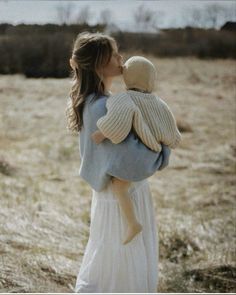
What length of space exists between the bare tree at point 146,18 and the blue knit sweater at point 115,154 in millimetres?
3193

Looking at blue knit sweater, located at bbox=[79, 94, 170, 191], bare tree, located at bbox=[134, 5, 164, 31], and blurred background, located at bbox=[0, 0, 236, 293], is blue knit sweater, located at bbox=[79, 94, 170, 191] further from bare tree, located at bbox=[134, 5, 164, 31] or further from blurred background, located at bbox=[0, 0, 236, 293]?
bare tree, located at bbox=[134, 5, 164, 31]

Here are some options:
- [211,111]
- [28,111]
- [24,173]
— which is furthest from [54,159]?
[211,111]

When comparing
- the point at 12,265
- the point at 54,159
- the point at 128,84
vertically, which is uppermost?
the point at 128,84

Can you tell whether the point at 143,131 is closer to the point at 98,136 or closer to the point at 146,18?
the point at 98,136

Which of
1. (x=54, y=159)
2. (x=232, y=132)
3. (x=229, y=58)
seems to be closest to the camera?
(x=54, y=159)

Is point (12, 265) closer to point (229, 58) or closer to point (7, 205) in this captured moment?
point (7, 205)

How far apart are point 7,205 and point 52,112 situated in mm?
3169

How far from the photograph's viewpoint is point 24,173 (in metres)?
5.42

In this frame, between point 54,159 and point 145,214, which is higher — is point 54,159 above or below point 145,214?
below

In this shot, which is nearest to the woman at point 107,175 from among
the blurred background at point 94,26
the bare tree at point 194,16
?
the blurred background at point 94,26

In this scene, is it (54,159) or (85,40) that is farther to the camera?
(54,159)

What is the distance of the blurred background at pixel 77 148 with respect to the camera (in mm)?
3553

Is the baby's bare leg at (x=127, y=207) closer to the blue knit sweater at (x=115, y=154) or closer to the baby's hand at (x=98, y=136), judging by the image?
the blue knit sweater at (x=115, y=154)

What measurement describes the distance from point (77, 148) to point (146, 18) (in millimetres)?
1507
